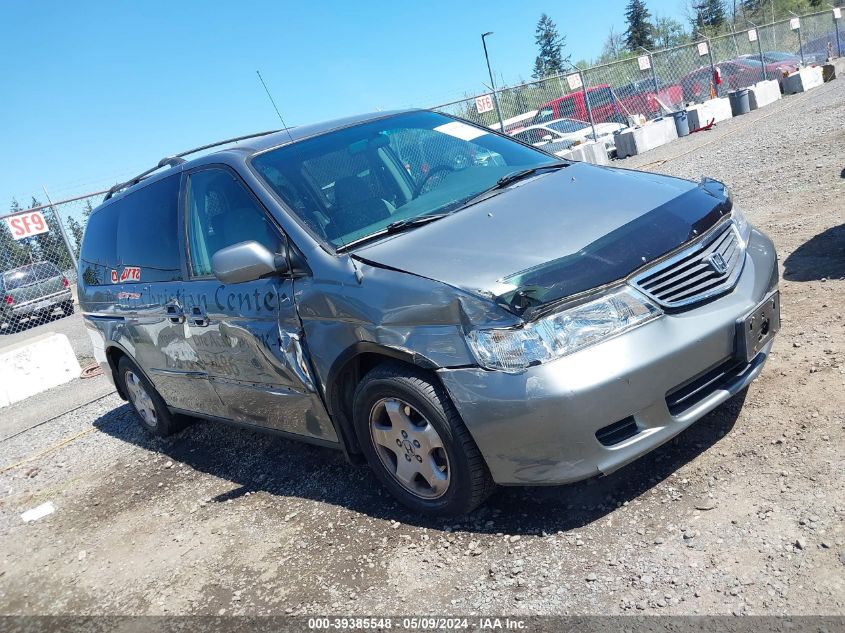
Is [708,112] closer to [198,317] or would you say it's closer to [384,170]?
[384,170]

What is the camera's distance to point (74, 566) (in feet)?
13.5

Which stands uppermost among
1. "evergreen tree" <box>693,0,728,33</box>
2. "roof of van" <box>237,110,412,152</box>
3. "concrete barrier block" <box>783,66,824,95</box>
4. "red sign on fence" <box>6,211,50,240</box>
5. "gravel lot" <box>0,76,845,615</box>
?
"evergreen tree" <box>693,0,728,33</box>

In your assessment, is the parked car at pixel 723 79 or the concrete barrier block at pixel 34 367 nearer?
the concrete barrier block at pixel 34 367

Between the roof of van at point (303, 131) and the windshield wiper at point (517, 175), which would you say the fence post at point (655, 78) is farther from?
the windshield wiper at point (517, 175)

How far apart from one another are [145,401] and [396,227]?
3.42 m

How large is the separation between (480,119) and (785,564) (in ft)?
57.6

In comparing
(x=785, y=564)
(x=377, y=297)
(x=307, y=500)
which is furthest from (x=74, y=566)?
(x=785, y=564)

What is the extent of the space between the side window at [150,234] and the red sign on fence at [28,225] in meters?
9.41

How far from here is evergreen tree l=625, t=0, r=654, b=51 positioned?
82188 mm

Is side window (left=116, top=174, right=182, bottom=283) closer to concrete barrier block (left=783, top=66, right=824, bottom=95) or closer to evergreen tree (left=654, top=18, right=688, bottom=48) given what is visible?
concrete barrier block (left=783, top=66, right=824, bottom=95)

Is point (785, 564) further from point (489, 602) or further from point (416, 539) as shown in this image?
point (416, 539)

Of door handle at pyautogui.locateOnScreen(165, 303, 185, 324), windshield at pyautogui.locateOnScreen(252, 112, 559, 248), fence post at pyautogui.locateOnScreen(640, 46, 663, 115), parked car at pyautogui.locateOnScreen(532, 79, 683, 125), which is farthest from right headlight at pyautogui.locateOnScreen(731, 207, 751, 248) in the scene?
fence post at pyautogui.locateOnScreen(640, 46, 663, 115)

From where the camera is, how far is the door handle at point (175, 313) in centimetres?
440

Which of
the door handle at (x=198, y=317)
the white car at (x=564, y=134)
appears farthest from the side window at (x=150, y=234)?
the white car at (x=564, y=134)
